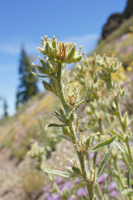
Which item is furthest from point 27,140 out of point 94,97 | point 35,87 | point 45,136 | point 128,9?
point 128,9

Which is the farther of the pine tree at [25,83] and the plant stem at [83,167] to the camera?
the pine tree at [25,83]

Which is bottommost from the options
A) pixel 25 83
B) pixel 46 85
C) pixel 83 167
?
pixel 83 167

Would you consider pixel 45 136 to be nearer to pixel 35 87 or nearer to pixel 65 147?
pixel 65 147

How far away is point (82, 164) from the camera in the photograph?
1.01 m

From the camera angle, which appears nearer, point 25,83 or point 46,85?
point 46,85

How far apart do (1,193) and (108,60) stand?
5253 millimetres

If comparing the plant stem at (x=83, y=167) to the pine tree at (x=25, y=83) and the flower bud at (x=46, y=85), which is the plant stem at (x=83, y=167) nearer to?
the flower bud at (x=46, y=85)

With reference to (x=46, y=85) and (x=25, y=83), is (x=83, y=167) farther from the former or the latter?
(x=25, y=83)

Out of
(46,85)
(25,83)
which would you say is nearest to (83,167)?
(46,85)

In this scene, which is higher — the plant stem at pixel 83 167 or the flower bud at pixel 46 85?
the flower bud at pixel 46 85

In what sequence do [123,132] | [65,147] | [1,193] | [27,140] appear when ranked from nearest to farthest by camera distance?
[123,132], [1,193], [65,147], [27,140]

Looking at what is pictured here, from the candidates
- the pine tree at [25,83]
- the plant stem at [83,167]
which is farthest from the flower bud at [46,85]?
the pine tree at [25,83]

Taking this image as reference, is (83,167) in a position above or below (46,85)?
below

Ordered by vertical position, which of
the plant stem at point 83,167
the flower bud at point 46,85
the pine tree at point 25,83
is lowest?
the plant stem at point 83,167
